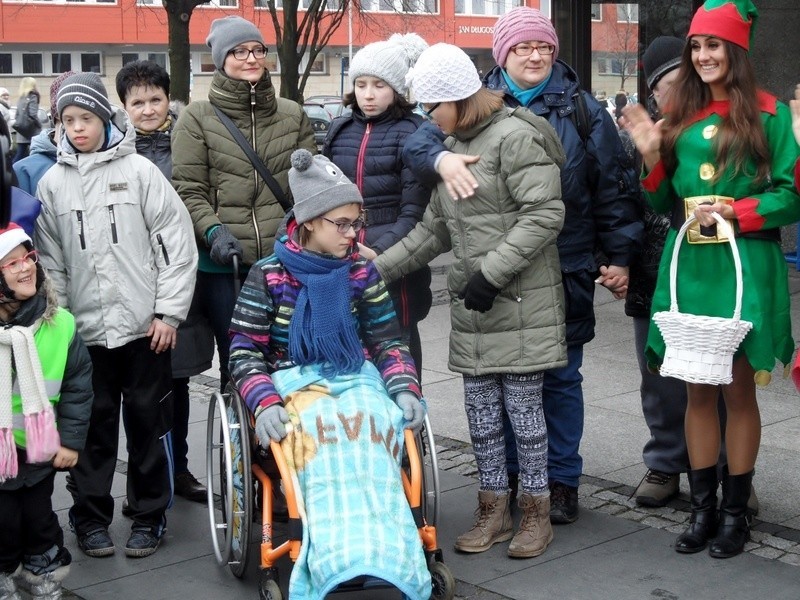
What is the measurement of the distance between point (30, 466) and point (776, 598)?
8.64ft

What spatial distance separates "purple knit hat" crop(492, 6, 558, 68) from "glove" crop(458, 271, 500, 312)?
1.01 meters

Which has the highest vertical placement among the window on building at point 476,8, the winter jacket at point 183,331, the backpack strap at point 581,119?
the window on building at point 476,8

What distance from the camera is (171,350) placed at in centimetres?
524

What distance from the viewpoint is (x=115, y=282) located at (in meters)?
4.74

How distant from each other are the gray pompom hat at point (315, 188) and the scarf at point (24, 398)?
1.06 m

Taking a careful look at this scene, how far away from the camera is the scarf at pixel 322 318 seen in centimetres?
432

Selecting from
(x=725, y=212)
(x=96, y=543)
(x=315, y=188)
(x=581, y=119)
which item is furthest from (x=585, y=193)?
(x=96, y=543)

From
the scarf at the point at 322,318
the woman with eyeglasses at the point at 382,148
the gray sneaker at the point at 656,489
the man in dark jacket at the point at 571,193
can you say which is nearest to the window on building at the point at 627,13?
the woman with eyeglasses at the point at 382,148

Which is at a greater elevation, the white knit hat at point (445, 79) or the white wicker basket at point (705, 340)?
the white knit hat at point (445, 79)

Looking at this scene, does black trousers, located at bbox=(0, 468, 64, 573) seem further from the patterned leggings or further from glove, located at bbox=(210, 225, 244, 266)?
the patterned leggings

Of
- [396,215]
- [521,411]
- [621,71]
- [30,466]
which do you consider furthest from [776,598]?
[621,71]

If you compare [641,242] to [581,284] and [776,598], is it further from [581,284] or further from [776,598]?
[776,598]

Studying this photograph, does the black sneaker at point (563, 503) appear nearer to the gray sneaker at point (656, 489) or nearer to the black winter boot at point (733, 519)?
the gray sneaker at point (656, 489)

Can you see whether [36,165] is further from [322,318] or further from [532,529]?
[532,529]
